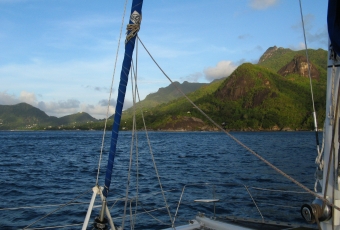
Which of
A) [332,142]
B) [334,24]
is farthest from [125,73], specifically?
[332,142]

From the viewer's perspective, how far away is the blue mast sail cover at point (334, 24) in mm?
4977

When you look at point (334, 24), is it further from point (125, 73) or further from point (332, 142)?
point (125, 73)

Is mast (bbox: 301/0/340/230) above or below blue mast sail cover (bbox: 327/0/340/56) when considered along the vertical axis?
below

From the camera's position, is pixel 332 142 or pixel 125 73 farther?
pixel 125 73

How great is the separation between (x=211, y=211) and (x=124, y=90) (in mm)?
12635

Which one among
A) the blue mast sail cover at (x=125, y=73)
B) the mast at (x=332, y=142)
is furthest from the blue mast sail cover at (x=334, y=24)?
the blue mast sail cover at (x=125, y=73)

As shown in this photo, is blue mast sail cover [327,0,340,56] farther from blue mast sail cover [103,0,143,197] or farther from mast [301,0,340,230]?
blue mast sail cover [103,0,143,197]

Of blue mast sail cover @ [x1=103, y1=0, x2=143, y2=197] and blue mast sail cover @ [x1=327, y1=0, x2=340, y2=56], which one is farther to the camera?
blue mast sail cover @ [x1=103, y1=0, x2=143, y2=197]

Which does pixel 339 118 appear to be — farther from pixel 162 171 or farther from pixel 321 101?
pixel 321 101

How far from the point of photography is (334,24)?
5047 millimetres

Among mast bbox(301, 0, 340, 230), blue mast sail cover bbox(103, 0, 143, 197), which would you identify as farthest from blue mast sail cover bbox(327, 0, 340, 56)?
blue mast sail cover bbox(103, 0, 143, 197)

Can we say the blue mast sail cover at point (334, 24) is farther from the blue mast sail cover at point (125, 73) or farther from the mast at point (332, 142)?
the blue mast sail cover at point (125, 73)

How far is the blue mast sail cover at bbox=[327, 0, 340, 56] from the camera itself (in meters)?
4.98

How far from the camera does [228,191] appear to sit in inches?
874
